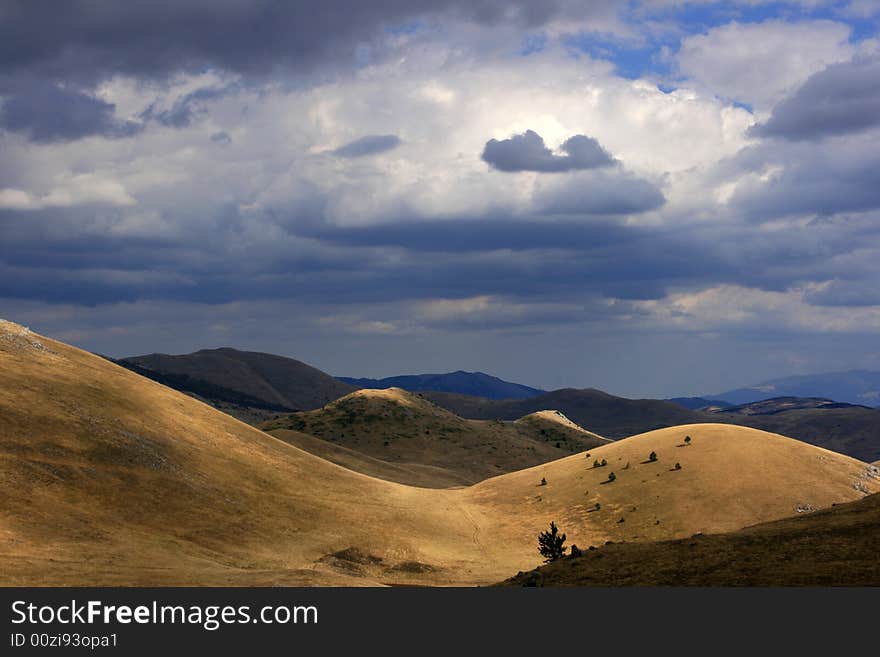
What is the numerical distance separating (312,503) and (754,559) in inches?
1145

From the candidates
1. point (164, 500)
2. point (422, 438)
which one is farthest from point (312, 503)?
point (422, 438)

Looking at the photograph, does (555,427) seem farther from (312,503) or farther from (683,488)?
(312,503)

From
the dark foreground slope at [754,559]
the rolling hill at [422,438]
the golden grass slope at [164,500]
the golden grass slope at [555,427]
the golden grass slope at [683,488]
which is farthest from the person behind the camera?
the golden grass slope at [555,427]

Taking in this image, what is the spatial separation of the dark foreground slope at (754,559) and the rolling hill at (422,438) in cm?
5627

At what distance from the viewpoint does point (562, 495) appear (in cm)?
5562

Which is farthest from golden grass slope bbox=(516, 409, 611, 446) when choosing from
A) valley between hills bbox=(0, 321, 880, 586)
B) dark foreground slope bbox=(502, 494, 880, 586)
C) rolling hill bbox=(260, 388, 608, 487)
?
dark foreground slope bbox=(502, 494, 880, 586)

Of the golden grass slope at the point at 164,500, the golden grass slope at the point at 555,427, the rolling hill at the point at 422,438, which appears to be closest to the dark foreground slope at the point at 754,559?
the golden grass slope at the point at 164,500

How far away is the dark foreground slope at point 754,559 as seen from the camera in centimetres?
2144

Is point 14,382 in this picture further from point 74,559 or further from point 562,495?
point 562,495

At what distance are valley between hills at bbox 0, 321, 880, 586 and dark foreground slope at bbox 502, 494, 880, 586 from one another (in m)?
0.12

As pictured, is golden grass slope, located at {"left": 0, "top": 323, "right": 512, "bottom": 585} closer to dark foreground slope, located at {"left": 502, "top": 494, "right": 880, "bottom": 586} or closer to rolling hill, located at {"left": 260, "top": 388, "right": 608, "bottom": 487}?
dark foreground slope, located at {"left": 502, "top": 494, "right": 880, "bottom": 586}

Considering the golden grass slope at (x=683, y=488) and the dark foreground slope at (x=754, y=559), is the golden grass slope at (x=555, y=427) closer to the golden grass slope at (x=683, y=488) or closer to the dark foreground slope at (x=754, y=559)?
the golden grass slope at (x=683, y=488)

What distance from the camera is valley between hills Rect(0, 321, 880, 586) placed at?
1079 inches

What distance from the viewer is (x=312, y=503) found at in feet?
152
